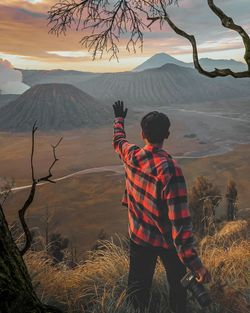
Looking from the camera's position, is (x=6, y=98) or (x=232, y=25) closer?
(x=232, y=25)

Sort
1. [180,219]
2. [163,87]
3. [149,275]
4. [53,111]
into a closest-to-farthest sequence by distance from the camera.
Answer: [180,219] < [149,275] < [53,111] < [163,87]

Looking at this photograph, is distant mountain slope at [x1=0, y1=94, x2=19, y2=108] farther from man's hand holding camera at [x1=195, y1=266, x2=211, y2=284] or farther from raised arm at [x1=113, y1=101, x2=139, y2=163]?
man's hand holding camera at [x1=195, y1=266, x2=211, y2=284]

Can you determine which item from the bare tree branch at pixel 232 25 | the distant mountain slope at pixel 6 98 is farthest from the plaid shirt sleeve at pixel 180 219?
the distant mountain slope at pixel 6 98

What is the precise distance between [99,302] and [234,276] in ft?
4.77

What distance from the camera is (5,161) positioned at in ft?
152

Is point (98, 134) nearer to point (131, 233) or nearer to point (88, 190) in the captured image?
point (88, 190)

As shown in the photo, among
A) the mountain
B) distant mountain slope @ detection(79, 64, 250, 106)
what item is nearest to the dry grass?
the mountain

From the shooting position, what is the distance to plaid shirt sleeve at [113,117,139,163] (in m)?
4.07

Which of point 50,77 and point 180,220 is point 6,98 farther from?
point 180,220

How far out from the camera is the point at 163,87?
128 metres

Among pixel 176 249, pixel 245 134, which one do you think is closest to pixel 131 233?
pixel 176 249

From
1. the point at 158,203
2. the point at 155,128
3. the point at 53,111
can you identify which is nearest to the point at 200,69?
the point at 155,128

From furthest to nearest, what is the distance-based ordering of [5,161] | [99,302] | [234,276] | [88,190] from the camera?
[5,161], [88,190], [234,276], [99,302]

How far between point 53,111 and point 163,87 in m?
52.7
